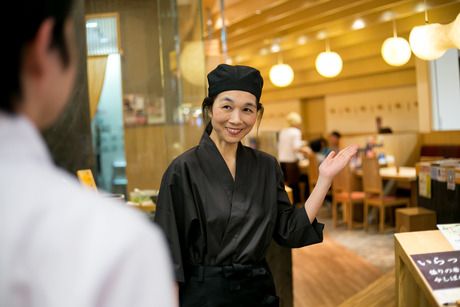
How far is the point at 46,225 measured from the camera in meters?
0.53

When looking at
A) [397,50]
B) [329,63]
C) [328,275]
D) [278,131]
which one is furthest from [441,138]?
[328,275]

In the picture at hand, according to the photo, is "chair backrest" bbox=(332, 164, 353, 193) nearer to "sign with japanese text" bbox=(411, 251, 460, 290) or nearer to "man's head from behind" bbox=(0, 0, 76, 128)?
"sign with japanese text" bbox=(411, 251, 460, 290)

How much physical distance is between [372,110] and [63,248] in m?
11.5

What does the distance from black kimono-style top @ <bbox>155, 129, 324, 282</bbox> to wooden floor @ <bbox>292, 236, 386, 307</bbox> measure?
2457mm

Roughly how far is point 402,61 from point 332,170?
4.97 metres

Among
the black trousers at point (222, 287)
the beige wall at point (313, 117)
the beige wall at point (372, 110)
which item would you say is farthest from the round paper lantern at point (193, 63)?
the beige wall at point (313, 117)

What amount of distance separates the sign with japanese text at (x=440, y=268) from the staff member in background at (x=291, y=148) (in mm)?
6315

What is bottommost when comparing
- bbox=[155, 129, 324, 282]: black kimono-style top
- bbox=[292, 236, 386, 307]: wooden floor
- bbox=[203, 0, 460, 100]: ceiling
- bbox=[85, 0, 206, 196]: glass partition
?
bbox=[292, 236, 386, 307]: wooden floor

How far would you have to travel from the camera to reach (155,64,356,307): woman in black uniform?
1822mm

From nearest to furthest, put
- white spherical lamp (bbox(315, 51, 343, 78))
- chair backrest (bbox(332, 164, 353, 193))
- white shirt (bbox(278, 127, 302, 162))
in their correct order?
1. chair backrest (bbox(332, 164, 353, 193))
2. white spherical lamp (bbox(315, 51, 343, 78))
3. white shirt (bbox(278, 127, 302, 162))

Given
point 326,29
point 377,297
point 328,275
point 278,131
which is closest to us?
point 377,297

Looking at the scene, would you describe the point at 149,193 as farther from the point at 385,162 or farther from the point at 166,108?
the point at 385,162

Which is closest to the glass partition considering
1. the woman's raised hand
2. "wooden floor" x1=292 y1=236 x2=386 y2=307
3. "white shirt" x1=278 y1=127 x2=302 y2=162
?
"wooden floor" x1=292 y1=236 x2=386 y2=307

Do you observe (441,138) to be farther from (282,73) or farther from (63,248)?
(63,248)
